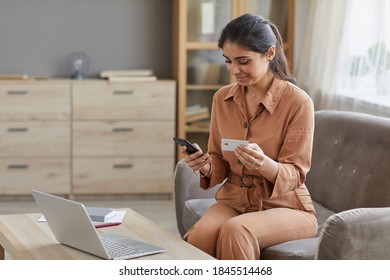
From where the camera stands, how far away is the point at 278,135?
9.59 ft

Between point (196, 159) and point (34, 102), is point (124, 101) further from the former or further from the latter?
point (196, 159)

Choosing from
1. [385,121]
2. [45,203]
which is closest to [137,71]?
[385,121]

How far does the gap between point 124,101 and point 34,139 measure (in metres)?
0.63

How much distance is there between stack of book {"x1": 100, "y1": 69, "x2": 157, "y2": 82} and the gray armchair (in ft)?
6.06

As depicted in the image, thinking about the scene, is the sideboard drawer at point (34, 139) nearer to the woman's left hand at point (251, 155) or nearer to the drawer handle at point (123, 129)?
the drawer handle at point (123, 129)

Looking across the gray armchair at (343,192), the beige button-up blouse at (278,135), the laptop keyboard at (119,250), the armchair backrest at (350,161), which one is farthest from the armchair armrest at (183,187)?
the laptop keyboard at (119,250)

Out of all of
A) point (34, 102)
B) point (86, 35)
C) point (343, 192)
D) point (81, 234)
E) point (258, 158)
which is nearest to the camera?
point (81, 234)

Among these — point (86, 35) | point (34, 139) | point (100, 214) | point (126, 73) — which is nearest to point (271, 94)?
point (100, 214)

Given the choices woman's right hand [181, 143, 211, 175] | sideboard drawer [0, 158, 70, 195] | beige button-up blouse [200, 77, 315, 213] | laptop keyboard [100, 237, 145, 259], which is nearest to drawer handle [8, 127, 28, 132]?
sideboard drawer [0, 158, 70, 195]

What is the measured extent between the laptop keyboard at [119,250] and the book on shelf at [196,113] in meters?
2.79

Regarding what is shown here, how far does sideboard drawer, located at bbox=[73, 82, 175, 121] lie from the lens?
518 centimetres

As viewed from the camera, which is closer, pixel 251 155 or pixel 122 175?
pixel 251 155

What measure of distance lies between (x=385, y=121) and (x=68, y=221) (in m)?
1.42

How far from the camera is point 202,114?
5.38 meters
